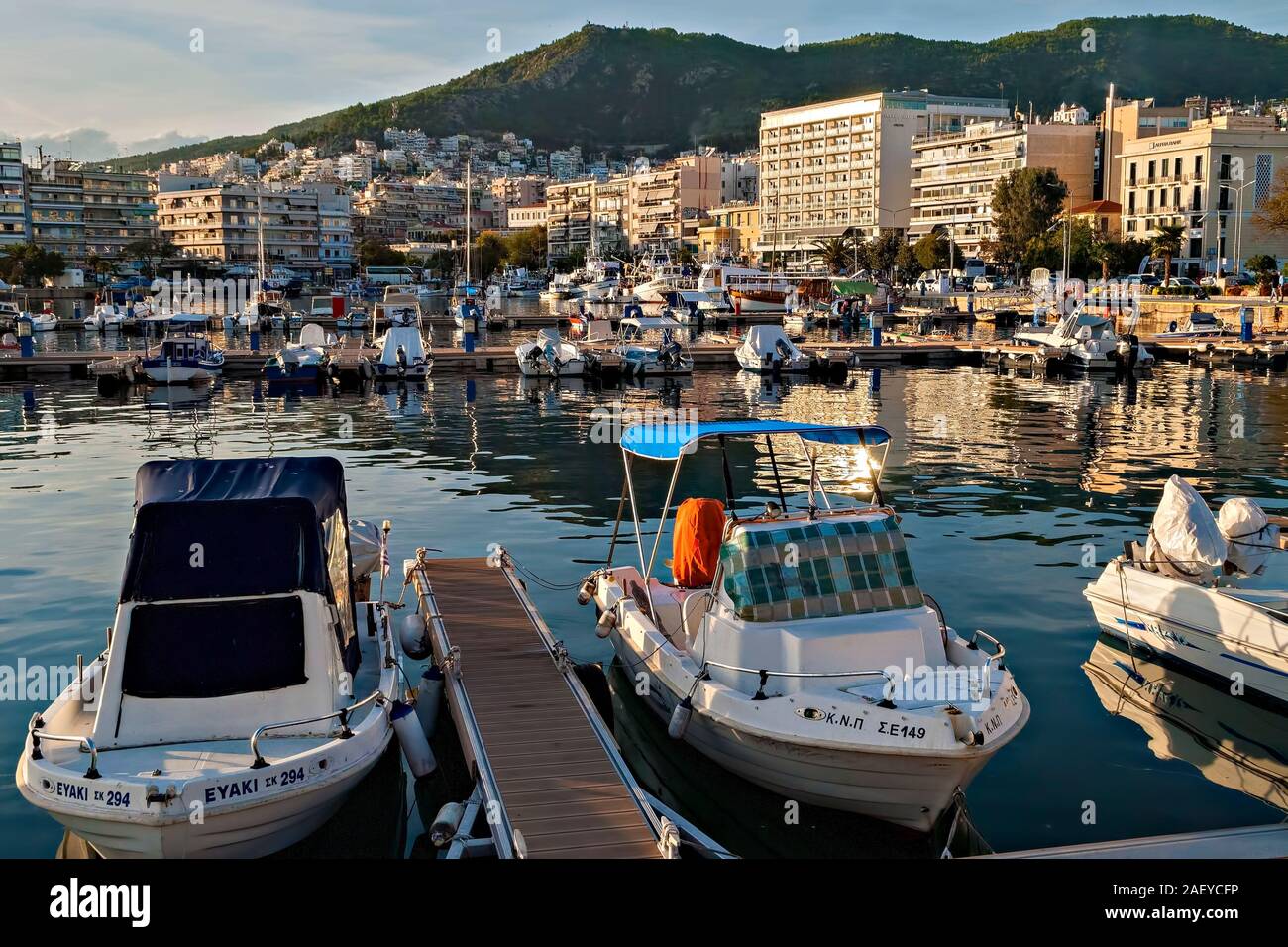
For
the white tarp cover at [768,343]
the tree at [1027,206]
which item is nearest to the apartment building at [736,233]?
the tree at [1027,206]

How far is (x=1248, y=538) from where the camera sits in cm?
1666

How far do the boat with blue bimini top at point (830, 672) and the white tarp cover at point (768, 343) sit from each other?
146 ft

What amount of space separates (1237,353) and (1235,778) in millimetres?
53074

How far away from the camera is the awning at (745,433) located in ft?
47.5

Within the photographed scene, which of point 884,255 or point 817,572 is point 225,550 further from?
point 884,255

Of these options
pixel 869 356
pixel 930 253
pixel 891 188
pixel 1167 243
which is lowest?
pixel 869 356

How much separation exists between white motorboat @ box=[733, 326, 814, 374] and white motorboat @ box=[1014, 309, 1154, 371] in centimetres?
1288

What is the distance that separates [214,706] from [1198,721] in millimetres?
11208

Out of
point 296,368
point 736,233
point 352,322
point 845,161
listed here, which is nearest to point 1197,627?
point 296,368

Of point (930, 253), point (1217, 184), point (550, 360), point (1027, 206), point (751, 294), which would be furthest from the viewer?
point (930, 253)

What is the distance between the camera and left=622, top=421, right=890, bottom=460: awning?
14484 mm
